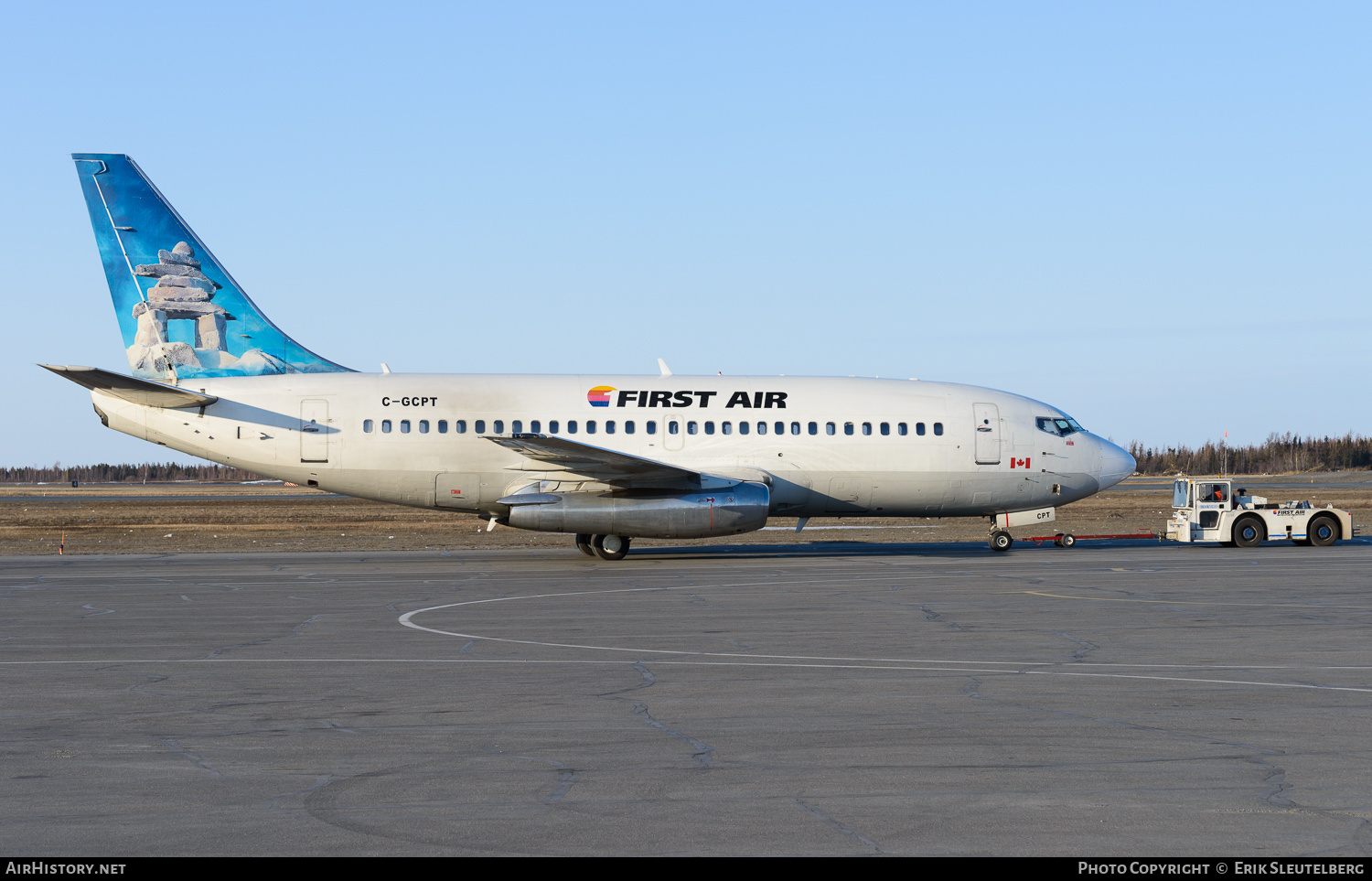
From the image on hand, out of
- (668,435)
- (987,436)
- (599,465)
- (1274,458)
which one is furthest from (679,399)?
(1274,458)

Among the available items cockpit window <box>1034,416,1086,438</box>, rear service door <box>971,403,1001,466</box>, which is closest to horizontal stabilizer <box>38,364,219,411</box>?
rear service door <box>971,403,1001,466</box>

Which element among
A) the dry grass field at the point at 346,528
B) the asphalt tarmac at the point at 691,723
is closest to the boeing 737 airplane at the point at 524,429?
the dry grass field at the point at 346,528

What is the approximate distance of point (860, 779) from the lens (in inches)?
289

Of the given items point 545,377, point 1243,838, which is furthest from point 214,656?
point 545,377

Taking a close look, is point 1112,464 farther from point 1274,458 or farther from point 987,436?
point 1274,458

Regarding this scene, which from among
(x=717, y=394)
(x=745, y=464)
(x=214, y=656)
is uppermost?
(x=717, y=394)

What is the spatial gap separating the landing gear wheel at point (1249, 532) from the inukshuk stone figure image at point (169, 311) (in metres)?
27.0

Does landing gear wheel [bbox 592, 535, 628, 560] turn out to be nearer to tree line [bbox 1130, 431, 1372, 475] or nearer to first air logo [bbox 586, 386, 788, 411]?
first air logo [bbox 586, 386, 788, 411]

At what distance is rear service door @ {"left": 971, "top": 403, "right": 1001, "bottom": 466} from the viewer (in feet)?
96.2

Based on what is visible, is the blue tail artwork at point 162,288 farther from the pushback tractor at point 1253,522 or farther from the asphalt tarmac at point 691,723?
the pushback tractor at point 1253,522

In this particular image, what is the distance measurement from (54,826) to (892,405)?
977 inches

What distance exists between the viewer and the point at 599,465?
85.8ft

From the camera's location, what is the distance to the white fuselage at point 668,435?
27.1 m
